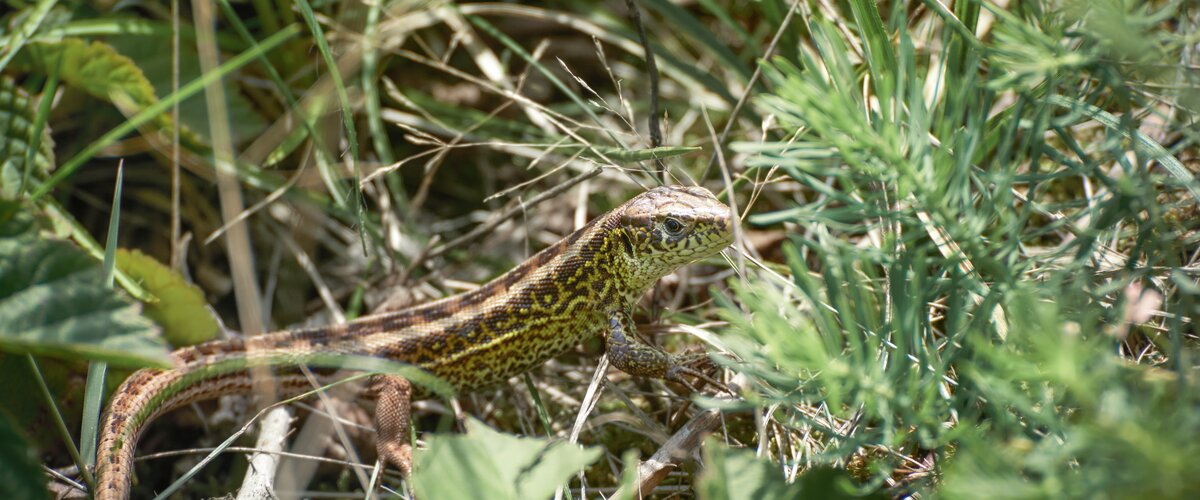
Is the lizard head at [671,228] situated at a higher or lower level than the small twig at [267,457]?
higher

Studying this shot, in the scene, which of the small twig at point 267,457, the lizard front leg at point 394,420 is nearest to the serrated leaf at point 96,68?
the small twig at point 267,457

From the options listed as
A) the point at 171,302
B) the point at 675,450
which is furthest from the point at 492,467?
the point at 171,302

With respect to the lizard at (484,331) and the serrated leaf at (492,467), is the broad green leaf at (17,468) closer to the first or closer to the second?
the serrated leaf at (492,467)

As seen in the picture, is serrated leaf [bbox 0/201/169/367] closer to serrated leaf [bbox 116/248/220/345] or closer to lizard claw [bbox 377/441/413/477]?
lizard claw [bbox 377/441/413/477]

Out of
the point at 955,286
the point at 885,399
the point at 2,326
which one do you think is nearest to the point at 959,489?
the point at 885,399

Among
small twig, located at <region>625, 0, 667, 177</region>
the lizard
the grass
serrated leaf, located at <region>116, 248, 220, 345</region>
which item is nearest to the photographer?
the grass

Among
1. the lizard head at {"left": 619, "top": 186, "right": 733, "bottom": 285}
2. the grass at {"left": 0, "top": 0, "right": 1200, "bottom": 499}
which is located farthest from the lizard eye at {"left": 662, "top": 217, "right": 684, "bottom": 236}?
the grass at {"left": 0, "top": 0, "right": 1200, "bottom": 499}
